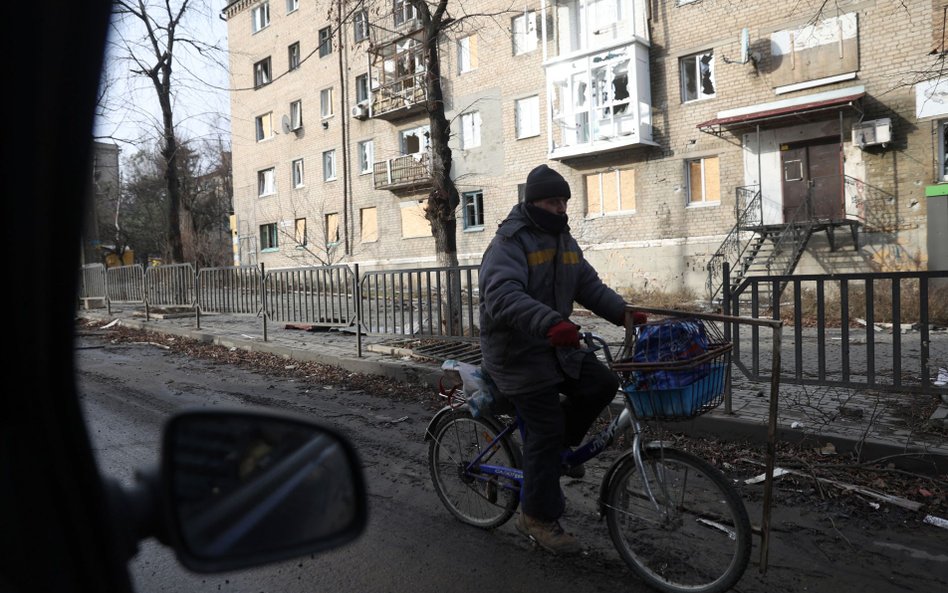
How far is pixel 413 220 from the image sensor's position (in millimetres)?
28812

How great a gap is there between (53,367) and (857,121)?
2012 centimetres

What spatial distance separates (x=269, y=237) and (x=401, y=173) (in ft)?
37.1

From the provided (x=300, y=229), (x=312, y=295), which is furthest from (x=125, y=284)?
(x=300, y=229)

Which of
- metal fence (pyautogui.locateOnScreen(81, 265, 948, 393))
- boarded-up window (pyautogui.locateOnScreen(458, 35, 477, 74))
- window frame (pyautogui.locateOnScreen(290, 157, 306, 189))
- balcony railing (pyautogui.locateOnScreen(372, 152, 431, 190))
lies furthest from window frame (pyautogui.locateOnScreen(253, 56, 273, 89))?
metal fence (pyautogui.locateOnScreen(81, 265, 948, 393))

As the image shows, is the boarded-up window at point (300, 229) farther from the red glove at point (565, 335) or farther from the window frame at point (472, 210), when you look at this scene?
the red glove at point (565, 335)

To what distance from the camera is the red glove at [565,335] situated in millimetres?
3074

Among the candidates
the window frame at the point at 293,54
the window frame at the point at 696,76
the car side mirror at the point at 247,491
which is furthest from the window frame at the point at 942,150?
the window frame at the point at 293,54

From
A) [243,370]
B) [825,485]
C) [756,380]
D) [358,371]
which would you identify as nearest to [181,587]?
[825,485]

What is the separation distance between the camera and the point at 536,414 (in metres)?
3.54

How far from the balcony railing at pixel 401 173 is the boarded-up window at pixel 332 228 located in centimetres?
372

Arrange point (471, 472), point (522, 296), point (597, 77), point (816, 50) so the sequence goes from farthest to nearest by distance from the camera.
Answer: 1. point (597, 77)
2. point (816, 50)
3. point (471, 472)
4. point (522, 296)

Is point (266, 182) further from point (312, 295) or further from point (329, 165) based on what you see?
point (312, 295)

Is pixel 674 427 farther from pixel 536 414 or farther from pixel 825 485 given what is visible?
pixel 536 414

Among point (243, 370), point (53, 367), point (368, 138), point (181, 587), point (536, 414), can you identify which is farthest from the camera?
point (368, 138)
